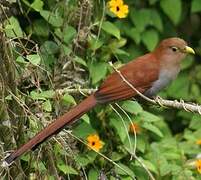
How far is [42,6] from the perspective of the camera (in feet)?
14.7

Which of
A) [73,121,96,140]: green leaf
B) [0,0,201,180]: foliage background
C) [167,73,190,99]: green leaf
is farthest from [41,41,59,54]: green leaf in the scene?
[167,73,190,99]: green leaf

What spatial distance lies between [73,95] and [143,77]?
0.39 meters

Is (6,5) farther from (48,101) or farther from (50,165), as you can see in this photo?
(50,165)

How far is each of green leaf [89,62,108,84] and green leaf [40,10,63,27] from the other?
31cm

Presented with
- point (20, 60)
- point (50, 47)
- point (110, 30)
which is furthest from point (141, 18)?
point (20, 60)

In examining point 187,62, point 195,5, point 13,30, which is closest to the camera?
point 13,30

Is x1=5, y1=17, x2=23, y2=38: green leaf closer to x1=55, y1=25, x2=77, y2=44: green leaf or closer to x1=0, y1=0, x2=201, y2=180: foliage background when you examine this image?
x1=0, y1=0, x2=201, y2=180: foliage background

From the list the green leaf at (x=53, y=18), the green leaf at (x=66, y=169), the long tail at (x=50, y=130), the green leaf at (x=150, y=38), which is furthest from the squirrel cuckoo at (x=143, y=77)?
the green leaf at (x=150, y=38)

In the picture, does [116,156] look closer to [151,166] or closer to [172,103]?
[151,166]

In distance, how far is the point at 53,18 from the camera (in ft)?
14.8

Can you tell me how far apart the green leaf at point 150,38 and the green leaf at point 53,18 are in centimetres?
130

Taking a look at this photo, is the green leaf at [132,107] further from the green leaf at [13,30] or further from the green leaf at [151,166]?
the green leaf at [13,30]

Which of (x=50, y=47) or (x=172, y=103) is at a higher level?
(x=50, y=47)

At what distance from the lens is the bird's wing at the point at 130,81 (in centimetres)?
405
